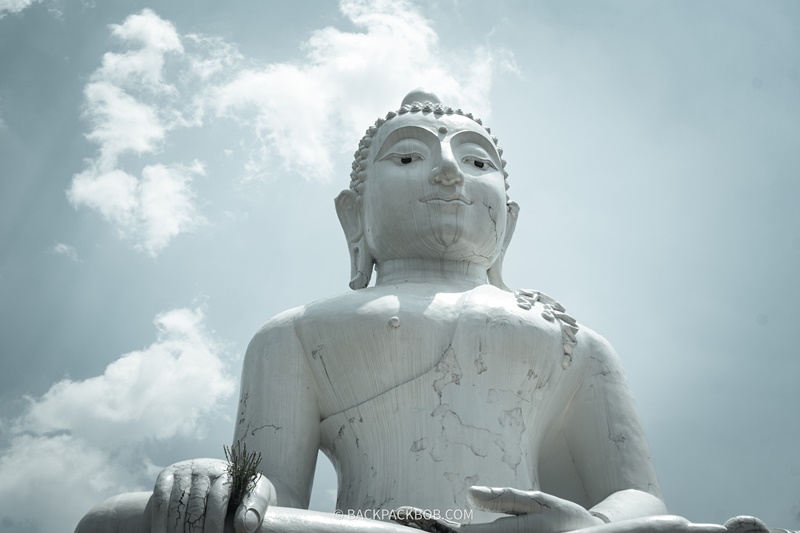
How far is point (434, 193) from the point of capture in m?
6.98

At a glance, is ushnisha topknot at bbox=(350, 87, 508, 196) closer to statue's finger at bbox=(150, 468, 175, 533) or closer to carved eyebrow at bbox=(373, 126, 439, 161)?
carved eyebrow at bbox=(373, 126, 439, 161)

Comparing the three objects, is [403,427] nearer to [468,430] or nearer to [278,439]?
[468,430]

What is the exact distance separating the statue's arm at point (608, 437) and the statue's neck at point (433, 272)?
0.96 m

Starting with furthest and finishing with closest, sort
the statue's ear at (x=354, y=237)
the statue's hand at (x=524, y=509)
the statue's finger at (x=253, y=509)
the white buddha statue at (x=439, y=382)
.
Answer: the statue's ear at (x=354, y=237), the white buddha statue at (x=439, y=382), the statue's hand at (x=524, y=509), the statue's finger at (x=253, y=509)

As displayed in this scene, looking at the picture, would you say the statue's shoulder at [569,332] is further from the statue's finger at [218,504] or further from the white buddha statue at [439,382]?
the statue's finger at [218,504]

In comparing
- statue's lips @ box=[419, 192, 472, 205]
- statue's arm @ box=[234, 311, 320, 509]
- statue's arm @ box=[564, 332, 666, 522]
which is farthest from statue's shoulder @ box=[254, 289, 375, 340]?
statue's arm @ box=[564, 332, 666, 522]

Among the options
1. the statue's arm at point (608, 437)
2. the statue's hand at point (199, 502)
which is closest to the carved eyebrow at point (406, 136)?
the statue's arm at point (608, 437)

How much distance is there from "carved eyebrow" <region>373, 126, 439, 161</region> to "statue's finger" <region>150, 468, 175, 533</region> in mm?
3426

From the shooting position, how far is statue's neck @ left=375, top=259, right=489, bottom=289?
23.3 ft

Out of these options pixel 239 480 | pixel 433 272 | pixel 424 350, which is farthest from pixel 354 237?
pixel 239 480

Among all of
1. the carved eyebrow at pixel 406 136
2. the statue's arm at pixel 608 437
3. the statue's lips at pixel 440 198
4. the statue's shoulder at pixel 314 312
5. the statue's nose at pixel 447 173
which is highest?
the carved eyebrow at pixel 406 136

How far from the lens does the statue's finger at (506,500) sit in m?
4.70

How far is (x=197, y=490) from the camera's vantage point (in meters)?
4.48

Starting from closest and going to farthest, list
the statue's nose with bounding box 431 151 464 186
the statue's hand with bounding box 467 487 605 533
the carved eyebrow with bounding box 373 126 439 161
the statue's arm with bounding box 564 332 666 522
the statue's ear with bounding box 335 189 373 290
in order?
the statue's hand with bounding box 467 487 605 533, the statue's arm with bounding box 564 332 666 522, the statue's nose with bounding box 431 151 464 186, the carved eyebrow with bounding box 373 126 439 161, the statue's ear with bounding box 335 189 373 290
